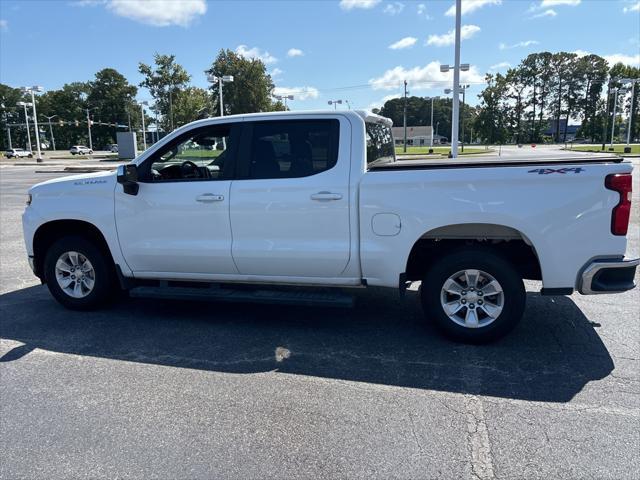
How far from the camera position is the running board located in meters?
4.52

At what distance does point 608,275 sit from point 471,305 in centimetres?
111

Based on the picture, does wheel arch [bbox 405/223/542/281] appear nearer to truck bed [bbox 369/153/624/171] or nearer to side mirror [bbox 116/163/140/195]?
truck bed [bbox 369/153/624/171]

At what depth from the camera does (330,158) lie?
4457mm

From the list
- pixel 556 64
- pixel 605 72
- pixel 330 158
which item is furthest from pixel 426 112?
pixel 330 158

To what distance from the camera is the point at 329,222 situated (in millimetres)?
4387

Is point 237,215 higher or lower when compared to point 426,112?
lower

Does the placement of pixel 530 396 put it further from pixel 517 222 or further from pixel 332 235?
pixel 332 235

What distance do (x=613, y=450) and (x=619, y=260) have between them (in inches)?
64.8

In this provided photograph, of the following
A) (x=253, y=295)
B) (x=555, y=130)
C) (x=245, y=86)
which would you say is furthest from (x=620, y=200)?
(x=555, y=130)

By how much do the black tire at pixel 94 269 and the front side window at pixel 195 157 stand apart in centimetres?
110

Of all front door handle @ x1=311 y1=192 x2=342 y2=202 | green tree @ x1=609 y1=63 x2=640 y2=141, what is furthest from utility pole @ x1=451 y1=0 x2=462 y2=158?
green tree @ x1=609 y1=63 x2=640 y2=141

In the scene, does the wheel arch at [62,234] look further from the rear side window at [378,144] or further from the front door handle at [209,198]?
the rear side window at [378,144]

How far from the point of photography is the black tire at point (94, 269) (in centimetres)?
526

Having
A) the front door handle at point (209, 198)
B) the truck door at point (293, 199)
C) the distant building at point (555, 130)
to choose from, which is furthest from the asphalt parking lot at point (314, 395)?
the distant building at point (555, 130)
